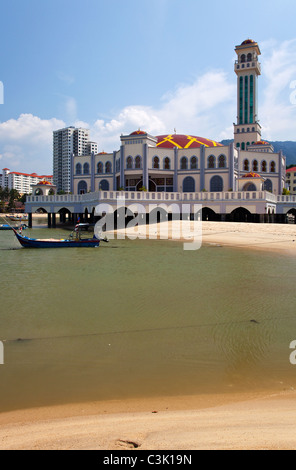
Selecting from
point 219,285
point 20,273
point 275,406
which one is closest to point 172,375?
point 275,406

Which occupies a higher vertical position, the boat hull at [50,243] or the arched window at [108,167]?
the arched window at [108,167]

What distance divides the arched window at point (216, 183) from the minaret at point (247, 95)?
22.8 meters

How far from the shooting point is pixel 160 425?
14.7 feet

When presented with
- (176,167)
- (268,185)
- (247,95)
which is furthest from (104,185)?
(247,95)

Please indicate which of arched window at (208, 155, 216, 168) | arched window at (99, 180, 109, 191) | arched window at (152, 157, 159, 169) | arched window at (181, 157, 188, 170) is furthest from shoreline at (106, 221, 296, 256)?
arched window at (99, 180, 109, 191)

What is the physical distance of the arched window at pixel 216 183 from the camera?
54219mm

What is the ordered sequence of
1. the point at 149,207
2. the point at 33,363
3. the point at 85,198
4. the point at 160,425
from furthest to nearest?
the point at 85,198
the point at 149,207
the point at 33,363
the point at 160,425

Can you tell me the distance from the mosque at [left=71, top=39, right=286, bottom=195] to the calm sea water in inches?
1377

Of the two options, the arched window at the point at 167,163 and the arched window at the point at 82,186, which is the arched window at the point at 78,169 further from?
the arched window at the point at 167,163

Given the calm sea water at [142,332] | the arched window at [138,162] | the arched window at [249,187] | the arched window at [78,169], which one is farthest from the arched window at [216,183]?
the calm sea water at [142,332]

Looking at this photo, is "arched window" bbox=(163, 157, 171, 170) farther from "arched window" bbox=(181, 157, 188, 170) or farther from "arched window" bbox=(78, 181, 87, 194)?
"arched window" bbox=(78, 181, 87, 194)

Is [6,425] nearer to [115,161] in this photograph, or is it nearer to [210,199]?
[210,199]

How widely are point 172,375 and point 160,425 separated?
6.80 ft

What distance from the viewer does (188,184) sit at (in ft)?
182
